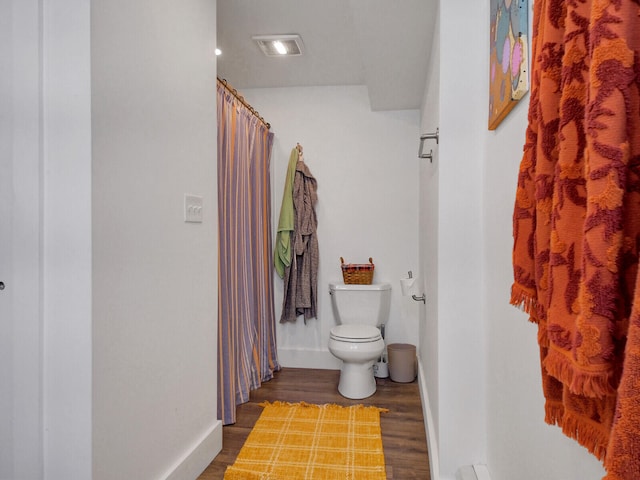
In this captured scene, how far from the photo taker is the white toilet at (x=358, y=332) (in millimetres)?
2477

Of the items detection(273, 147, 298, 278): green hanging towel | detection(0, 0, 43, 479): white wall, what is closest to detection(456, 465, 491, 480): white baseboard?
detection(0, 0, 43, 479): white wall

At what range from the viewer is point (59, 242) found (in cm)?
112

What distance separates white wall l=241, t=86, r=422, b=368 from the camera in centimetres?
311

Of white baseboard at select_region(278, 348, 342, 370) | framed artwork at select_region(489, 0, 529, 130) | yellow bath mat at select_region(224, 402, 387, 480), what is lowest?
yellow bath mat at select_region(224, 402, 387, 480)

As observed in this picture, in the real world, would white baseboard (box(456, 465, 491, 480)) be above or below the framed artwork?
below

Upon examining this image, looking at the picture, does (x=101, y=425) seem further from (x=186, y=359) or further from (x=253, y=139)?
(x=253, y=139)

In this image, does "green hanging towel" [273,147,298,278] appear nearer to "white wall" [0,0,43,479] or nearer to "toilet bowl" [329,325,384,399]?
"toilet bowl" [329,325,384,399]

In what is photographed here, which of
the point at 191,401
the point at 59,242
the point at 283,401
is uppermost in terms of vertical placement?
the point at 59,242

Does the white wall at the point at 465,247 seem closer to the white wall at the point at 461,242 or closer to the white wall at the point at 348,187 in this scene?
the white wall at the point at 461,242

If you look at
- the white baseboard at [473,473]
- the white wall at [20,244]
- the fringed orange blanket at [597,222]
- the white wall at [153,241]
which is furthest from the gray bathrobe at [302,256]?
the fringed orange blanket at [597,222]

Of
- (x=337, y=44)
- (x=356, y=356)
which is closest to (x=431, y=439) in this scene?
(x=356, y=356)

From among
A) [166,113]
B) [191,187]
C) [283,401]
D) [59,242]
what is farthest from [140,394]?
[283,401]

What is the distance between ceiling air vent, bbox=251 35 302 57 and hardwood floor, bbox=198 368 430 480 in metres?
2.21

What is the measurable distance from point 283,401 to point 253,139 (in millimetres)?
1705
